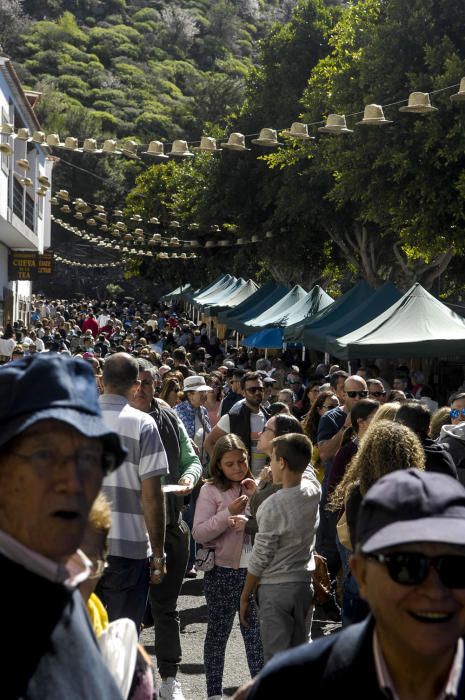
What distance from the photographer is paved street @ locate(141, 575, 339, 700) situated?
728 centimetres

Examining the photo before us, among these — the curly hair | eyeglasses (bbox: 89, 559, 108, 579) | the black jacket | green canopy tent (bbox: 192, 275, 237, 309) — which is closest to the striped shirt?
the curly hair

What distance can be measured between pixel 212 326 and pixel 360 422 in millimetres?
37947

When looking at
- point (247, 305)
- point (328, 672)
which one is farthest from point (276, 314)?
point (328, 672)

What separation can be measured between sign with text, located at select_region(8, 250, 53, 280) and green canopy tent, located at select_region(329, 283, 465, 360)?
89.9 ft

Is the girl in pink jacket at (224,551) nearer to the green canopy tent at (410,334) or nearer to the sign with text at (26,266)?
the green canopy tent at (410,334)

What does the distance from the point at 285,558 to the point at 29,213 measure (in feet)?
124

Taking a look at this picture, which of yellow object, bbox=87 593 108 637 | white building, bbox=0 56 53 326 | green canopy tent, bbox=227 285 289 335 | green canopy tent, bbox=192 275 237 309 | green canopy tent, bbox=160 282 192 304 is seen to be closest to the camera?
yellow object, bbox=87 593 108 637

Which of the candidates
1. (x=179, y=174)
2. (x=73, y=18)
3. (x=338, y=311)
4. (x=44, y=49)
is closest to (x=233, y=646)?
(x=338, y=311)

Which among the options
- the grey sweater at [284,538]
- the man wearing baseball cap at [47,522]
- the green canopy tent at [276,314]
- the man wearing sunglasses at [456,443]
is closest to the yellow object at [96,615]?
the man wearing baseball cap at [47,522]

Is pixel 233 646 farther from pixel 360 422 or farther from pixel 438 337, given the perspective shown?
pixel 438 337

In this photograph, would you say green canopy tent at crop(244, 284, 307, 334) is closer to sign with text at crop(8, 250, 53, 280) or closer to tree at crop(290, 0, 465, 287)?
tree at crop(290, 0, 465, 287)

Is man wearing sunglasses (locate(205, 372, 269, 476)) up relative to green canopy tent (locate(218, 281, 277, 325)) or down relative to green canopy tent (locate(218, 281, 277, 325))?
down

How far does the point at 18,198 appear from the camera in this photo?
127 ft

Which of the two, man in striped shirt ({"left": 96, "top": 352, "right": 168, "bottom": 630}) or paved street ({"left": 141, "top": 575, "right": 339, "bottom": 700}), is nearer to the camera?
man in striped shirt ({"left": 96, "top": 352, "right": 168, "bottom": 630})
